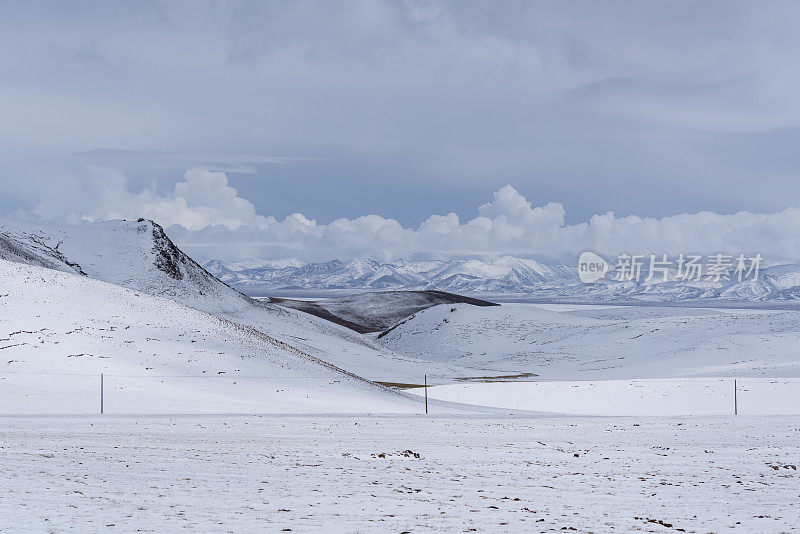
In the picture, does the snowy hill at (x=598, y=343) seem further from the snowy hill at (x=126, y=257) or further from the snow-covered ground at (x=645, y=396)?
the snowy hill at (x=126, y=257)

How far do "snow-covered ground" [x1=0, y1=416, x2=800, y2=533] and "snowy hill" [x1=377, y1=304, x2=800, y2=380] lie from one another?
1392 inches

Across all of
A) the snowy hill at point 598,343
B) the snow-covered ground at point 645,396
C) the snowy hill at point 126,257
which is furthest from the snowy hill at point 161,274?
the snow-covered ground at point 645,396

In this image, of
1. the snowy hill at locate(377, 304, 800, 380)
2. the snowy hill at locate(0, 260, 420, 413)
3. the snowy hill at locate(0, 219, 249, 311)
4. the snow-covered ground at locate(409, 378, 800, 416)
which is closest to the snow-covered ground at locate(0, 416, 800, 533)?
the snowy hill at locate(0, 260, 420, 413)

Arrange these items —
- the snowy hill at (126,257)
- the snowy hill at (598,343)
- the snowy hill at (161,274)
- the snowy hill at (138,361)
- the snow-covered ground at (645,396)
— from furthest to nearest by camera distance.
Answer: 1. the snowy hill at (126,257)
2. the snowy hill at (161,274)
3. the snowy hill at (598,343)
4. the snow-covered ground at (645,396)
5. the snowy hill at (138,361)

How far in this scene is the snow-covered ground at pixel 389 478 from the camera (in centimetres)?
1176

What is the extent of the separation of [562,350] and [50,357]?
66.5 m

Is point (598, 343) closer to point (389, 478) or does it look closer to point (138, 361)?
point (138, 361)

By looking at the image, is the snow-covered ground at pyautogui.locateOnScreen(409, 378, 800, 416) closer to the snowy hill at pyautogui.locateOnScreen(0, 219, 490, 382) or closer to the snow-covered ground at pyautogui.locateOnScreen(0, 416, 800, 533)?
the snow-covered ground at pyautogui.locateOnScreen(0, 416, 800, 533)

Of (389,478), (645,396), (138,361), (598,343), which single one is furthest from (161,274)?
(389,478)

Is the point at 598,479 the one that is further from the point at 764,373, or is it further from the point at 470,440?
the point at 764,373

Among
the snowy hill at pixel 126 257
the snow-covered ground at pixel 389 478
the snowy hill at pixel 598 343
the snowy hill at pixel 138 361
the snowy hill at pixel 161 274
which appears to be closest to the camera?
the snow-covered ground at pixel 389 478

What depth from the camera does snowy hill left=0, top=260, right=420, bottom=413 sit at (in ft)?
108

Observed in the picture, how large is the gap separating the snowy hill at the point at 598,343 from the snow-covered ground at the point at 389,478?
35.4m

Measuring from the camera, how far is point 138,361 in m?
39.1
